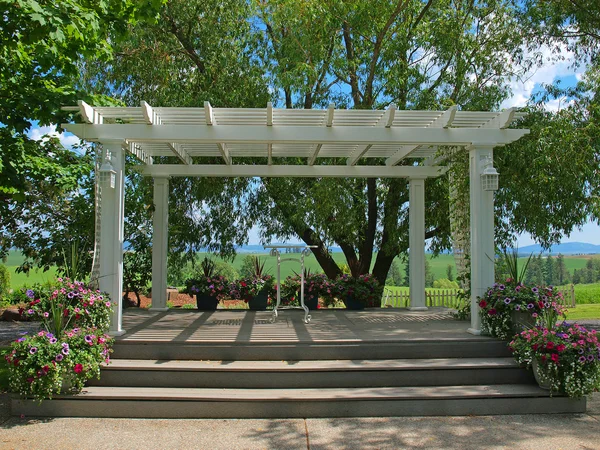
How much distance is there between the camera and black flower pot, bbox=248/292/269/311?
28.7 feet

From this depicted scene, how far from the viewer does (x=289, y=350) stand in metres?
5.27

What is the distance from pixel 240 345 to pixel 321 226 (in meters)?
4.91

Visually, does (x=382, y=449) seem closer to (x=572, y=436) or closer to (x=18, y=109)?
(x=572, y=436)

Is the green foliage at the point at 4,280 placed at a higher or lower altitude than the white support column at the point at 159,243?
lower

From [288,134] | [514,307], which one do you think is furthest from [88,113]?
[514,307]

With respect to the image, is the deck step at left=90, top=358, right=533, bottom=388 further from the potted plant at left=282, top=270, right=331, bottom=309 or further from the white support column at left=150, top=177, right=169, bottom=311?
the potted plant at left=282, top=270, right=331, bottom=309

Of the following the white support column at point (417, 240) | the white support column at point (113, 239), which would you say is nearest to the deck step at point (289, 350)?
the white support column at point (113, 239)

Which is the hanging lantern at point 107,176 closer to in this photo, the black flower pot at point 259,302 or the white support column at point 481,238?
the black flower pot at point 259,302

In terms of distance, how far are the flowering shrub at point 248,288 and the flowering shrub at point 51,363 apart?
13.3 ft

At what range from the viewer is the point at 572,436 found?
4.12m

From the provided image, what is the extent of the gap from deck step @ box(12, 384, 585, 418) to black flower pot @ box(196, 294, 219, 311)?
3.95 m

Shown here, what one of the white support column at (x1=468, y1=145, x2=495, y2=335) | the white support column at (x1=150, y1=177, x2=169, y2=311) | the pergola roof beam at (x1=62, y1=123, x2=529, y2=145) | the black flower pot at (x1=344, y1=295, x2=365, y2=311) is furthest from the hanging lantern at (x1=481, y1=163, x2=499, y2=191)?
the white support column at (x1=150, y1=177, x2=169, y2=311)

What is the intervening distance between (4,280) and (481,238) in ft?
34.7

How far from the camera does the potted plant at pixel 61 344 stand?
442cm
